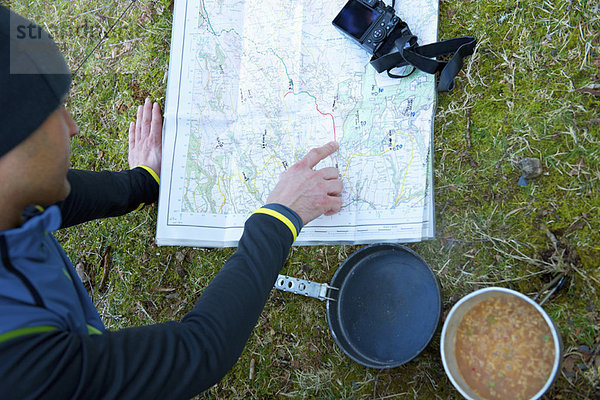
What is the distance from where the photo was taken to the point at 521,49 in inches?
72.2

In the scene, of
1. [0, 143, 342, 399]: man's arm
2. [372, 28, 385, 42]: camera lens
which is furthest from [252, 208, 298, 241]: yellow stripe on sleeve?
[372, 28, 385, 42]: camera lens

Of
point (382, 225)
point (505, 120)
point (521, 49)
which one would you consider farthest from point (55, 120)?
point (521, 49)

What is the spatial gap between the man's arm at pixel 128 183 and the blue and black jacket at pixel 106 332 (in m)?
0.34

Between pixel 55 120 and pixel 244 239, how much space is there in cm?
72

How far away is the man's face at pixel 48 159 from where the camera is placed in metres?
1.18

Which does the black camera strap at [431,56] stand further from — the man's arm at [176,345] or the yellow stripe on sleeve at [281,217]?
the yellow stripe on sleeve at [281,217]

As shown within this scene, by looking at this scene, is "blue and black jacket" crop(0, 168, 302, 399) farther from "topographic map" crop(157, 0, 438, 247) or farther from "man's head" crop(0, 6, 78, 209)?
"topographic map" crop(157, 0, 438, 247)

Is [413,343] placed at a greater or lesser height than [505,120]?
lesser

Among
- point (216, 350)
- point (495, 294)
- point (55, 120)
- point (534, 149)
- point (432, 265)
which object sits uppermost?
point (55, 120)

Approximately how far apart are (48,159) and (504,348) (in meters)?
1.61

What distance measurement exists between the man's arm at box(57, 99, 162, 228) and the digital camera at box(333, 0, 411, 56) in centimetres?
113

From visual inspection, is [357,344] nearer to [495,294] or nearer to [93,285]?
[495,294]

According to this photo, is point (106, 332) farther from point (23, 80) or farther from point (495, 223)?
point (495, 223)

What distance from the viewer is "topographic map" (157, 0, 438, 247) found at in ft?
6.10
